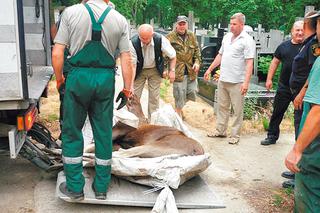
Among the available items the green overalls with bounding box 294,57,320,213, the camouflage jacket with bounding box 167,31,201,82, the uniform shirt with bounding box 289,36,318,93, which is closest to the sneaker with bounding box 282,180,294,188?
the uniform shirt with bounding box 289,36,318,93

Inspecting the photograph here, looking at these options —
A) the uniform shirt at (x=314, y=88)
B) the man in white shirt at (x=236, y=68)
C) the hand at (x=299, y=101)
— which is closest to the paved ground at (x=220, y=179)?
the man in white shirt at (x=236, y=68)

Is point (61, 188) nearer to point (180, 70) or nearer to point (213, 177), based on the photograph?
point (213, 177)

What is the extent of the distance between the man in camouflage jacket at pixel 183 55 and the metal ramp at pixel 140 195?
2.87 meters

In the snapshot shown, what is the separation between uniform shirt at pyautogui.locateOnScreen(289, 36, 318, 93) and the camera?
4.41m

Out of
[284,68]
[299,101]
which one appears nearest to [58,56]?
[299,101]

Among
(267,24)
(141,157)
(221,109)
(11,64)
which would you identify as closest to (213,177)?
(141,157)

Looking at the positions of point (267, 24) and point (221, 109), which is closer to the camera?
point (221, 109)

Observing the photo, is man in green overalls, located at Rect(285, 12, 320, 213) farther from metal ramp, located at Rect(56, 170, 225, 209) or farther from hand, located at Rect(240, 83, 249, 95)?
hand, located at Rect(240, 83, 249, 95)

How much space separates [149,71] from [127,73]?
2.62m

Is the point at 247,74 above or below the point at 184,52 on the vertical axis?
below

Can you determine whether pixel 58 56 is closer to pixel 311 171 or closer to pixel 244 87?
pixel 311 171

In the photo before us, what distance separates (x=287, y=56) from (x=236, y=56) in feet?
2.29

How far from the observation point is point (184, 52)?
21.9 ft

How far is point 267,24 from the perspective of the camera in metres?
21.8
